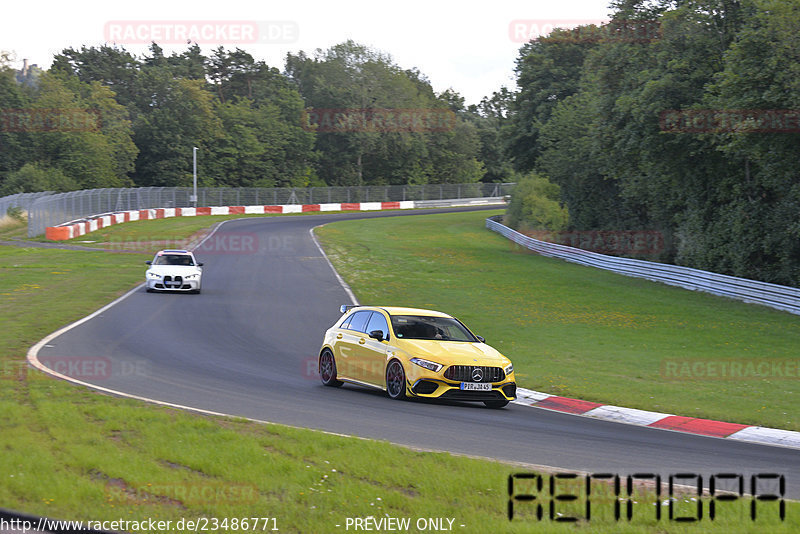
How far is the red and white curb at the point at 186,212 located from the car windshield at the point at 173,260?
2322cm

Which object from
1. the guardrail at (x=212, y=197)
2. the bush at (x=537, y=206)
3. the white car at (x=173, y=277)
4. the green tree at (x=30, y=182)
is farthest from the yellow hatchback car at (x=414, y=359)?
the green tree at (x=30, y=182)

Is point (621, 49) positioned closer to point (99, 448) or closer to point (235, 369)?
point (235, 369)

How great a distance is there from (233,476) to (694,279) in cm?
2918

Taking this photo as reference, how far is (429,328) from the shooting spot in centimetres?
1375

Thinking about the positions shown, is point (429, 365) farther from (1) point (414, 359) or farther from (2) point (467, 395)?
(2) point (467, 395)

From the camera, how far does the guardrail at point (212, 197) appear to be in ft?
169

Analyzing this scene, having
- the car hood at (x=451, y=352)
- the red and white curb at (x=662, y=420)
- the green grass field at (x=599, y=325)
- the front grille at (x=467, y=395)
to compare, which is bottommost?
the green grass field at (x=599, y=325)

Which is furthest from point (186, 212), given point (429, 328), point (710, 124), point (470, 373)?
point (470, 373)

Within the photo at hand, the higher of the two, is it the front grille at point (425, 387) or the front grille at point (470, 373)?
the front grille at point (470, 373)

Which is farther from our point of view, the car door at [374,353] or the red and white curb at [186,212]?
the red and white curb at [186,212]

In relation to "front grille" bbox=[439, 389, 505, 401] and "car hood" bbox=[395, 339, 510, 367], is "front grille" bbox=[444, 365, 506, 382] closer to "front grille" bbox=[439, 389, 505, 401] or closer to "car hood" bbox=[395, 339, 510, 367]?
"car hood" bbox=[395, 339, 510, 367]

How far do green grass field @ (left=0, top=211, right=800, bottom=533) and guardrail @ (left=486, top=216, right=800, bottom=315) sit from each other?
22324mm

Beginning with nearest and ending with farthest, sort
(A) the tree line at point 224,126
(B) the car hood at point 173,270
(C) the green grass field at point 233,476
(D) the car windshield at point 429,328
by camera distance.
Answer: (C) the green grass field at point 233,476
(D) the car windshield at point 429,328
(B) the car hood at point 173,270
(A) the tree line at point 224,126

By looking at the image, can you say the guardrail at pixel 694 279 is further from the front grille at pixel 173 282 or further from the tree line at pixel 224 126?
the tree line at pixel 224 126
